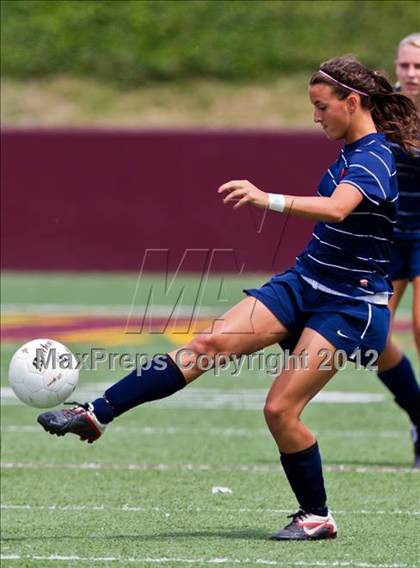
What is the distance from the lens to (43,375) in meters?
5.23

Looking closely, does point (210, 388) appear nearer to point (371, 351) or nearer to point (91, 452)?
point (91, 452)

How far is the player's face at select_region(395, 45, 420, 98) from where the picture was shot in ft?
22.9

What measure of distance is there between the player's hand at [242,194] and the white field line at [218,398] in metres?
4.59

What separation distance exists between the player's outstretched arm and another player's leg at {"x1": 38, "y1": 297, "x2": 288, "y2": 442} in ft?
1.75

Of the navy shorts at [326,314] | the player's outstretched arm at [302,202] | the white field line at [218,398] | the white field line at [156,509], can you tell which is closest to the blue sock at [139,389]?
the navy shorts at [326,314]

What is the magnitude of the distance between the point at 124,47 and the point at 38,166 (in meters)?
6.17

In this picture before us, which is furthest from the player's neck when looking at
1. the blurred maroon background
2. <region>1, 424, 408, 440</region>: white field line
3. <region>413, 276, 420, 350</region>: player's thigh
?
the blurred maroon background

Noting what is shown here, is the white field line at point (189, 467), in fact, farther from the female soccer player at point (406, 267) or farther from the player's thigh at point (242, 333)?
the player's thigh at point (242, 333)

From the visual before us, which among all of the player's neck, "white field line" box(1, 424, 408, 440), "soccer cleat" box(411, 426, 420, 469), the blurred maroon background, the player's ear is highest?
the player's ear

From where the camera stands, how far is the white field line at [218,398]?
9.37 m

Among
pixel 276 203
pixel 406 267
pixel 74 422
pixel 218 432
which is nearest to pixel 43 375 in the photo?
pixel 74 422

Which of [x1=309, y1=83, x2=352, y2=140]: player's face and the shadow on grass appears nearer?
[x1=309, y1=83, x2=352, y2=140]: player's face

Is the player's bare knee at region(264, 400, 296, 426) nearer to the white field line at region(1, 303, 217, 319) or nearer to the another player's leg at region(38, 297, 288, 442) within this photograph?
the another player's leg at region(38, 297, 288, 442)

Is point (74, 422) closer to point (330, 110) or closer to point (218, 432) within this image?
point (330, 110)
